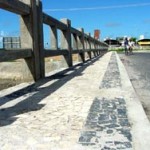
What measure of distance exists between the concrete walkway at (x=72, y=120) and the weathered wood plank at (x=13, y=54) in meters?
0.55

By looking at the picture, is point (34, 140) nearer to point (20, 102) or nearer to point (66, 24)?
point (20, 102)

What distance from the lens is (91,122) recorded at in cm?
419

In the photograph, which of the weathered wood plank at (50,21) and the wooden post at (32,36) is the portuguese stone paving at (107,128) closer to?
the wooden post at (32,36)

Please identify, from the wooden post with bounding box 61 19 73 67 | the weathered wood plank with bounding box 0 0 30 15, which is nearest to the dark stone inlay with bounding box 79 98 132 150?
the weathered wood plank with bounding box 0 0 30 15

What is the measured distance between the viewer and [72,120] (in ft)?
14.1

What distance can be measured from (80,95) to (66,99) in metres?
0.45

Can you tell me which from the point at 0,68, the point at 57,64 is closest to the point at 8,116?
the point at 0,68

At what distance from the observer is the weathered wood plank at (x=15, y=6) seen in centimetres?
607

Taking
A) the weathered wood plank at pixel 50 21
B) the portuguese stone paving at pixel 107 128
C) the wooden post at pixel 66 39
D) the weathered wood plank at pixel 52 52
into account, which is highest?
the weathered wood plank at pixel 50 21

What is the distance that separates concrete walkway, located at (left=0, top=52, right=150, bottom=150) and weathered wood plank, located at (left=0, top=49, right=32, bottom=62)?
55cm

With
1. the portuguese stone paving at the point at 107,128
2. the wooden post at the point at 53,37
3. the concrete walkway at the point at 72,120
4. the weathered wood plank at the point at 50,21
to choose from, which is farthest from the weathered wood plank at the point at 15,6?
the wooden post at the point at 53,37

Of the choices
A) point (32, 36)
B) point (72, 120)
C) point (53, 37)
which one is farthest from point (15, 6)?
point (53, 37)

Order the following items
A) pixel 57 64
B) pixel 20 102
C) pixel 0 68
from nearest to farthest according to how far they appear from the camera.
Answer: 1. pixel 20 102
2. pixel 0 68
3. pixel 57 64

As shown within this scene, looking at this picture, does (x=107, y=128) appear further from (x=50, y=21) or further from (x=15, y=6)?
(x=50, y=21)
